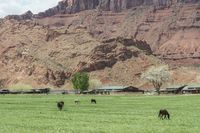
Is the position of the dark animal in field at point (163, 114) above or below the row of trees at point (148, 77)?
above

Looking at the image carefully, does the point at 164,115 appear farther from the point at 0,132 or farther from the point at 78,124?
the point at 0,132

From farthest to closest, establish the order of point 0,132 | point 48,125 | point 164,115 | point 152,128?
point 164,115, point 48,125, point 152,128, point 0,132

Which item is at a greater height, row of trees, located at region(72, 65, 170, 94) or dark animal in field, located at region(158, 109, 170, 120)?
dark animal in field, located at region(158, 109, 170, 120)

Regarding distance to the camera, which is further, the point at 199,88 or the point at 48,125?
the point at 199,88

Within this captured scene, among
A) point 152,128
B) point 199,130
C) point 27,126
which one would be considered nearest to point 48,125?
point 27,126

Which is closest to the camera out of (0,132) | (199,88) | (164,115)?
(0,132)

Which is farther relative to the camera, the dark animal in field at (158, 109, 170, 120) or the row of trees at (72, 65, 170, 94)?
the row of trees at (72, 65, 170, 94)

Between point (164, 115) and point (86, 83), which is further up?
point (164, 115)

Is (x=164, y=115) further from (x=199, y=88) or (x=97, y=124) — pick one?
(x=199, y=88)

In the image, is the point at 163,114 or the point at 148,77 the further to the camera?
the point at 148,77

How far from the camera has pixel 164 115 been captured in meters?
45.5

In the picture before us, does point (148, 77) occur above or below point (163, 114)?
below

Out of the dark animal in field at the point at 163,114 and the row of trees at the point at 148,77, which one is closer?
the dark animal in field at the point at 163,114

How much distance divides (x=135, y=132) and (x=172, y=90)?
14986 centimetres
